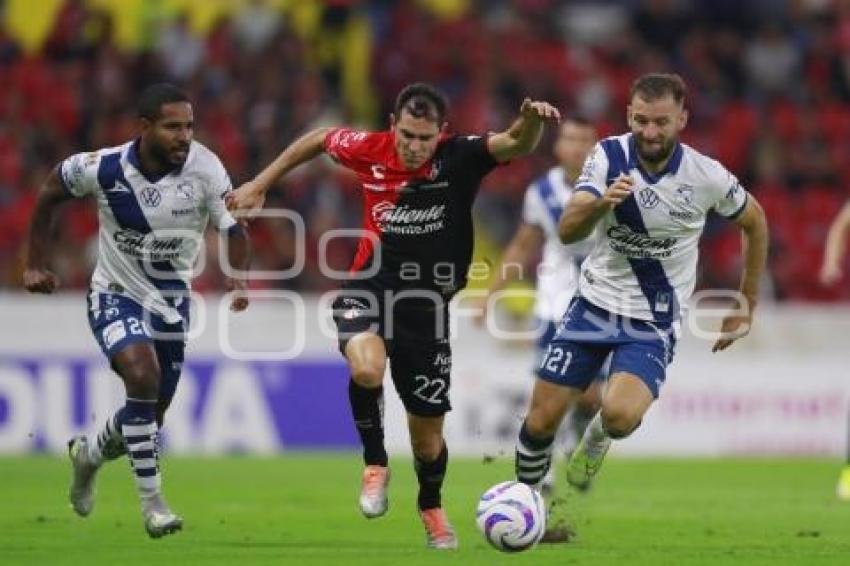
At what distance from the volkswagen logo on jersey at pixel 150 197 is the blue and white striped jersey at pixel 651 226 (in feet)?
8.49

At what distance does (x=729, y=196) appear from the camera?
10.9 m

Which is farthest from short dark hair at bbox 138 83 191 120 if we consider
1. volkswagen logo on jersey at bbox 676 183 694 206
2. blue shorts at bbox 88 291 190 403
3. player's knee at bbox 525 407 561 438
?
volkswagen logo on jersey at bbox 676 183 694 206

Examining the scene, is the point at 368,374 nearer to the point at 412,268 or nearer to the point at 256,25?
the point at 412,268

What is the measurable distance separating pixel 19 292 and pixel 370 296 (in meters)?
10.6

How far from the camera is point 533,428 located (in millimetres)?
10852

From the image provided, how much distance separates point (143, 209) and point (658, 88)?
3198 millimetres

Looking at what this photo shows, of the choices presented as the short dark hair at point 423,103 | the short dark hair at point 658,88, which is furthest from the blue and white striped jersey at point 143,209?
the short dark hair at point 658,88

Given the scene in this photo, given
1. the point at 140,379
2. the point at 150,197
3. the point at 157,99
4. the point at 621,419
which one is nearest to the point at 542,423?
the point at 621,419

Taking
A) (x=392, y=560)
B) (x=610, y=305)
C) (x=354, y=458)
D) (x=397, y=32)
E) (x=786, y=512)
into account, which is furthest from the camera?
(x=397, y=32)

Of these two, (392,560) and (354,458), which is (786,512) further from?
(354,458)

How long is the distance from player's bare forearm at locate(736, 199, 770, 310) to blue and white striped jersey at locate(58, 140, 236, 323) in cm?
304

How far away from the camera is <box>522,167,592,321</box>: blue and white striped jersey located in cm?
1419

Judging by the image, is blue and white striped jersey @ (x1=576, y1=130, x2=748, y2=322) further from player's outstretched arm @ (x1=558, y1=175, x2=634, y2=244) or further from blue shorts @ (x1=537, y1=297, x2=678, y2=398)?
player's outstretched arm @ (x1=558, y1=175, x2=634, y2=244)

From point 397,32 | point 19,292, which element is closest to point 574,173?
point 19,292
